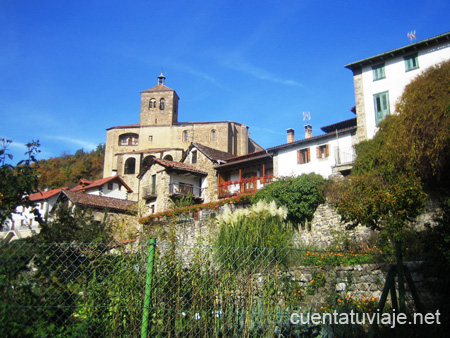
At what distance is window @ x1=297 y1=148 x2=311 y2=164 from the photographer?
1012 inches

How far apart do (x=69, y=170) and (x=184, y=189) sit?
132 ft

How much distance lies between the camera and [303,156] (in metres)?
26.1

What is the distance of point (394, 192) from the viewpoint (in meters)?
11.1

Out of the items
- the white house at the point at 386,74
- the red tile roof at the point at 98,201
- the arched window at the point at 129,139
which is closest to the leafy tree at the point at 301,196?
the white house at the point at 386,74

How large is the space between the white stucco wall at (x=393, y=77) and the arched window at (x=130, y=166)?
3988 cm

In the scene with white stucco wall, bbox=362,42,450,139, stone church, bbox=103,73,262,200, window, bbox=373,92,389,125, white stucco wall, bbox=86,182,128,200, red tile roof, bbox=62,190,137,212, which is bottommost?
red tile roof, bbox=62,190,137,212

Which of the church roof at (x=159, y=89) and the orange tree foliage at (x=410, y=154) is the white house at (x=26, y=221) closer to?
the orange tree foliage at (x=410, y=154)

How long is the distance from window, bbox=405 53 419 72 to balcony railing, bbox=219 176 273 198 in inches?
407

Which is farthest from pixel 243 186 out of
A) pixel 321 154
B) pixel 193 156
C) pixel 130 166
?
pixel 130 166

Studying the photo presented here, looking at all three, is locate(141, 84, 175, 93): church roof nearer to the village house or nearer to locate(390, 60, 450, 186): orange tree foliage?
the village house

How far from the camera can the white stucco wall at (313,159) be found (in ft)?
78.8

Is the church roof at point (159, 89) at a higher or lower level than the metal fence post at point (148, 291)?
higher

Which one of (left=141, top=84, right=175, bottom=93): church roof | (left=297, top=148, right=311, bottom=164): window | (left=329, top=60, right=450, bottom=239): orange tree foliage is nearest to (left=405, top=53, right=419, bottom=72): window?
(left=329, top=60, right=450, bottom=239): orange tree foliage

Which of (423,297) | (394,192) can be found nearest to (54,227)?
(423,297)
